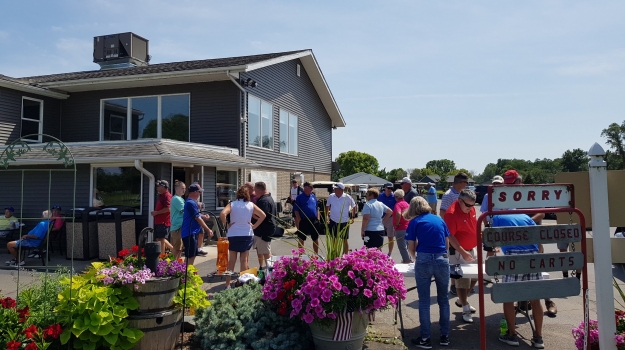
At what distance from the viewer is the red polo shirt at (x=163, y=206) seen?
9242mm

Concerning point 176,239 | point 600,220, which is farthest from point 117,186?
point 600,220

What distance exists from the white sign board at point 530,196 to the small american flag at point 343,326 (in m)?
1.64

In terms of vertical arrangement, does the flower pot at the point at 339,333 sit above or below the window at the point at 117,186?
below

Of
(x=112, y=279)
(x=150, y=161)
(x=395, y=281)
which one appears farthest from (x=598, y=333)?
(x=150, y=161)

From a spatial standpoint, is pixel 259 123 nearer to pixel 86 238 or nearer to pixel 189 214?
pixel 86 238

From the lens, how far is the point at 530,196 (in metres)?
3.96

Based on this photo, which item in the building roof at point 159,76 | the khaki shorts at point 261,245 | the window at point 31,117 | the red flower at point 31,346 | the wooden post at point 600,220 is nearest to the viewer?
the wooden post at point 600,220

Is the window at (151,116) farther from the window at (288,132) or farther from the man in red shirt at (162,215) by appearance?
the man in red shirt at (162,215)

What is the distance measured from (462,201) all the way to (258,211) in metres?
3.42

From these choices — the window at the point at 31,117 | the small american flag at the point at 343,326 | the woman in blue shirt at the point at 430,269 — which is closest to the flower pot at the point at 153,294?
the small american flag at the point at 343,326

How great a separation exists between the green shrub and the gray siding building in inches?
271

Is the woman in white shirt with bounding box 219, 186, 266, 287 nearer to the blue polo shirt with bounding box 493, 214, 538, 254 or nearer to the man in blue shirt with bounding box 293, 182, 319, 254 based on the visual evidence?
the man in blue shirt with bounding box 293, 182, 319, 254

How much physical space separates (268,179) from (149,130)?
4.58 meters

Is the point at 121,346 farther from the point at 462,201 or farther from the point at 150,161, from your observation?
the point at 150,161
